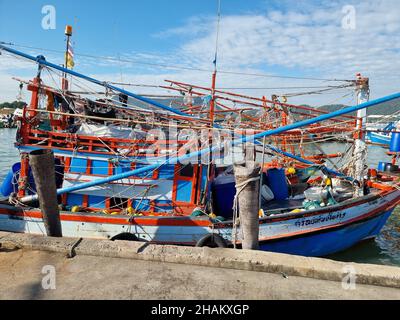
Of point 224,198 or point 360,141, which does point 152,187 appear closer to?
point 224,198

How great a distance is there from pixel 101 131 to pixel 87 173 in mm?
1175

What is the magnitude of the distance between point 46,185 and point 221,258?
3.11 meters

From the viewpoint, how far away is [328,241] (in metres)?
8.29

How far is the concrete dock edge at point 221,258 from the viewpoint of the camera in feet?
12.2

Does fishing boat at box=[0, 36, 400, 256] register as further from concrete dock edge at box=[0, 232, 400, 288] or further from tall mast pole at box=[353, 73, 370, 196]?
concrete dock edge at box=[0, 232, 400, 288]

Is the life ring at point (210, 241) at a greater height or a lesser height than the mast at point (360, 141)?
lesser

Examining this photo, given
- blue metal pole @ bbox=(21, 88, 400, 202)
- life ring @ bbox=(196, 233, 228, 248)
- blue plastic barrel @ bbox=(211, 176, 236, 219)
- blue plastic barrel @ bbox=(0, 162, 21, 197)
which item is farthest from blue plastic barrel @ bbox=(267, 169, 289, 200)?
blue plastic barrel @ bbox=(0, 162, 21, 197)

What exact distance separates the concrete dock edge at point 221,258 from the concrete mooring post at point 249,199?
29 cm

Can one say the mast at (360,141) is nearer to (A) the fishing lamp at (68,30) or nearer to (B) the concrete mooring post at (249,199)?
(B) the concrete mooring post at (249,199)

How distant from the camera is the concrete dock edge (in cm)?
373

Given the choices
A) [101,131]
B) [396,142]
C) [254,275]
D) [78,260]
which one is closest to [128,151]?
[101,131]

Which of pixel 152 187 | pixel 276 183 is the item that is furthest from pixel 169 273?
pixel 276 183

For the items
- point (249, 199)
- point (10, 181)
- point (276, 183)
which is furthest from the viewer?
point (276, 183)

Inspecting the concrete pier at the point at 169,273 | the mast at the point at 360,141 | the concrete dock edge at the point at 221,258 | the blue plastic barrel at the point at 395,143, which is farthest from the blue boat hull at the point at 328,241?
the blue plastic barrel at the point at 395,143
